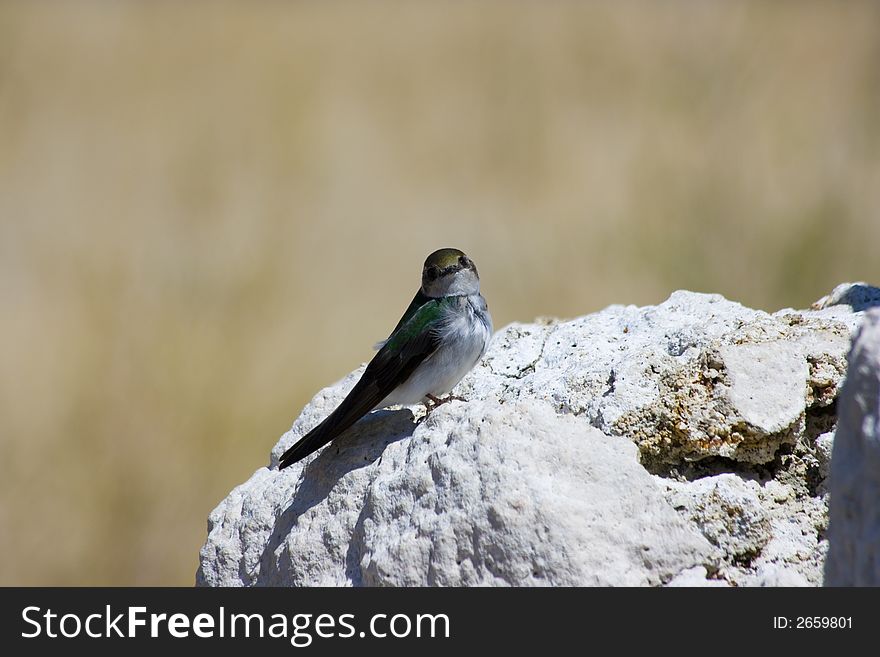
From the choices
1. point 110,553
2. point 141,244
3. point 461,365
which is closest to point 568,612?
point 461,365

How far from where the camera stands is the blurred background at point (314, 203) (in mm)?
6949

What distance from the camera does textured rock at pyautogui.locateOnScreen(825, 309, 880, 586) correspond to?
2.05m

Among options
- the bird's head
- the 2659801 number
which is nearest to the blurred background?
the bird's head

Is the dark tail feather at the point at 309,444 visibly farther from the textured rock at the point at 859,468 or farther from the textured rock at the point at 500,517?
the textured rock at the point at 859,468

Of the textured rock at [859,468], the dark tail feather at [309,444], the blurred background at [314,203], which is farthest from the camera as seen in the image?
the blurred background at [314,203]

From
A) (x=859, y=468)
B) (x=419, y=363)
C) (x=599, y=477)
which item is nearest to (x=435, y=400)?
(x=419, y=363)

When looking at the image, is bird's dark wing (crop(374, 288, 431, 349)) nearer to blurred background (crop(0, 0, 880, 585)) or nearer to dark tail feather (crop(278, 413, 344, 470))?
dark tail feather (crop(278, 413, 344, 470))

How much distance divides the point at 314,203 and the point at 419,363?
28.2ft

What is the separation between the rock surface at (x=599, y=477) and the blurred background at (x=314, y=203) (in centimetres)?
372

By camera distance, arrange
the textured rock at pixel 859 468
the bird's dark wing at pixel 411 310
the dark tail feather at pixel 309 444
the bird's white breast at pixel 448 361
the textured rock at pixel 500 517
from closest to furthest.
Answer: the textured rock at pixel 859 468
the textured rock at pixel 500 517
the dark tail feather at pixel 309 444
the bird's white breast at pixel 448 361
the bird's dark wing at pixel 411 310

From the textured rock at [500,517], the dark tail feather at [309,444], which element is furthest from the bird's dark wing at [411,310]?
the textured rock at [500,517]

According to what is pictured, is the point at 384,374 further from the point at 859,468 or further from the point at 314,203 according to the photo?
the point at 314,203

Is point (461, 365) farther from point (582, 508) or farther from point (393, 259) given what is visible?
point (393, 259)

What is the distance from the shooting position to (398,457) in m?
3.02
